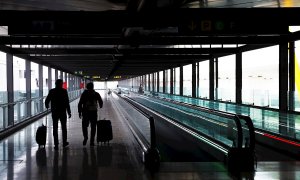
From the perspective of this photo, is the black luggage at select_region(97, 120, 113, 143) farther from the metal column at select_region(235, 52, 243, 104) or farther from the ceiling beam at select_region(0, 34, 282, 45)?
the metal column at select_region(235, 52, 243, 104)

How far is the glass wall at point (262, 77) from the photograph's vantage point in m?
17.5

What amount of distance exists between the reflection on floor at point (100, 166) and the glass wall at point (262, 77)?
918 centimetres

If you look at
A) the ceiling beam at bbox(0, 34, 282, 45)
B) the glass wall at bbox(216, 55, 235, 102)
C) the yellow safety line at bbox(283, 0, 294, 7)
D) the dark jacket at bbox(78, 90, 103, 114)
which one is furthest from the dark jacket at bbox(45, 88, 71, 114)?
the glass wall at bbox(216, 55, 235, 102)

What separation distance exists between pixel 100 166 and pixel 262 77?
56.8 feet

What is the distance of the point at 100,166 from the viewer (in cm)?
744

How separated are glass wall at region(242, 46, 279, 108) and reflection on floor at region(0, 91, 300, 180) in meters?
9.18

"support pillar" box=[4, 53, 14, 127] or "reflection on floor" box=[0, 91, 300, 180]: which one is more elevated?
"support pillar" box=[4, 53, 14, 127]

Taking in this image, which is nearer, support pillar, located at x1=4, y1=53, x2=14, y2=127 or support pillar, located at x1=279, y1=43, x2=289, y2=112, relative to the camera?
support pillar, located at x1=4, y1=53, x2=14, y2=127

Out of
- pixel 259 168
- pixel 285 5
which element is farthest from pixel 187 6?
pixel 259 168

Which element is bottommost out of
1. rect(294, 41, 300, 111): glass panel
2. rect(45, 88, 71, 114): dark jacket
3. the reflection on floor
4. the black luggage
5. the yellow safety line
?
the reflection on floor

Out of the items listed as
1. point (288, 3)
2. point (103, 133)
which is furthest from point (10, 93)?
point (288, 3)

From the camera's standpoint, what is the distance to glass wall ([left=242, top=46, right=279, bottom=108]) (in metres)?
17.5

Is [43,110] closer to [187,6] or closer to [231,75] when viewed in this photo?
[231,75]

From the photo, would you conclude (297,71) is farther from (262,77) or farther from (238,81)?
(262,77)
